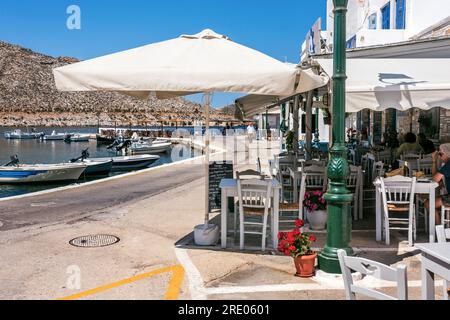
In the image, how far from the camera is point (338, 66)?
5266mm

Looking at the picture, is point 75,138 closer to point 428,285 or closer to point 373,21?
point 373,21

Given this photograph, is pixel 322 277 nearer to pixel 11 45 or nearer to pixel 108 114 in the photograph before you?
pixel 108 114

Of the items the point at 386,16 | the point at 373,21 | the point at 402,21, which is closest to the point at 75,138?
the point at 373,21

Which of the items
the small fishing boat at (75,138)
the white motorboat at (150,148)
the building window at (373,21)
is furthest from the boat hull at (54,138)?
the building window at (373,21)

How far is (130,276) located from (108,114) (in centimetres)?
17237

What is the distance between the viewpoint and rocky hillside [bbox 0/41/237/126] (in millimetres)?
155625

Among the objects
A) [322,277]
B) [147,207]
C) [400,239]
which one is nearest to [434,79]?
[400,239]

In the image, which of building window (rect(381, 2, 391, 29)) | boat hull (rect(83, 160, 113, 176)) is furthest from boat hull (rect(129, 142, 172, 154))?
building window (rect(381, 2, 391, 29))

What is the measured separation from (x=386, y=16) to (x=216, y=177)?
16.7 meters

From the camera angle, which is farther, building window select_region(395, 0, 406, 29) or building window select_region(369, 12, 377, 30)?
building window select_region(369, 12, 377, 30)

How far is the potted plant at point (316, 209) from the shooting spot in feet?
24.1

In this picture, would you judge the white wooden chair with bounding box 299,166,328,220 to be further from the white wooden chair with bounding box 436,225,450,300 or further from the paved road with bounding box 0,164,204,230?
the white wooden chair with bounding box 436,225,450,300

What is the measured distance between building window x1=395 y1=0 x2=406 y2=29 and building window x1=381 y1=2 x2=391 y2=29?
1149 millimetres
